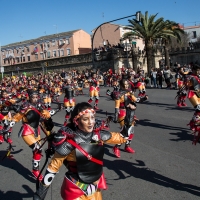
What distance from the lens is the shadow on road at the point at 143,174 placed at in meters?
5.26

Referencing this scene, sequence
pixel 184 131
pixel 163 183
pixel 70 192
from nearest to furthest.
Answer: pixel 70 192 < pixel 163 183 < pixel 184 131

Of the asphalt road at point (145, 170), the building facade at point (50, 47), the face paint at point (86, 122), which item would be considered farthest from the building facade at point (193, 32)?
the face paint at point (86, 122)

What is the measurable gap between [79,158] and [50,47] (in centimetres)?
6107

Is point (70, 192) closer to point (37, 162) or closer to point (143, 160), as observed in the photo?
point (37, 162)

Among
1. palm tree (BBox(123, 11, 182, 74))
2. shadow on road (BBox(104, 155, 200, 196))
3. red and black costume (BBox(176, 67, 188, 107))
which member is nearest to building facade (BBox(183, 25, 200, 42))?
palm tree (BBox(123, 11, 182, 74))

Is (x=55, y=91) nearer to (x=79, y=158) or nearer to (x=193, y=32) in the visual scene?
(x=79, y=158)

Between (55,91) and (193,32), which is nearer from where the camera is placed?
(55,91)

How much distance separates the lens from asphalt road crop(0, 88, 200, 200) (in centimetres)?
522

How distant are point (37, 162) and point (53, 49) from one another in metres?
57.8

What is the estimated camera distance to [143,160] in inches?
274

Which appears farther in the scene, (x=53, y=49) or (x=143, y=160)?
(x=53, y=49)

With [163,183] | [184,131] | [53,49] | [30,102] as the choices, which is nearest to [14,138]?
[30,102]

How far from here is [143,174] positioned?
6.03 m

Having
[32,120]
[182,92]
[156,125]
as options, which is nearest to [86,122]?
[32,120]
